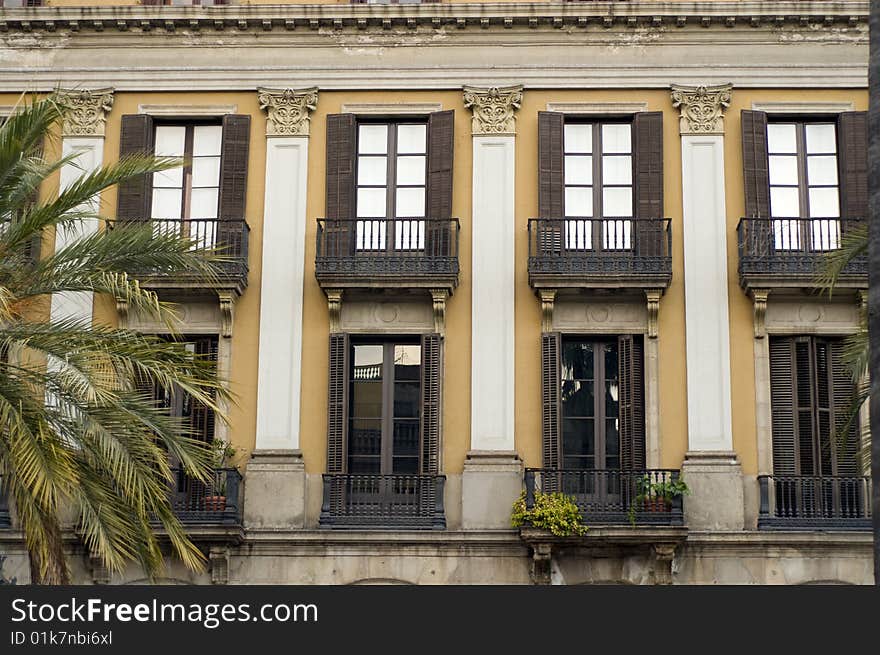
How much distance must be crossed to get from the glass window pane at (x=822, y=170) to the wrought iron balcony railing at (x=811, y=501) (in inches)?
209

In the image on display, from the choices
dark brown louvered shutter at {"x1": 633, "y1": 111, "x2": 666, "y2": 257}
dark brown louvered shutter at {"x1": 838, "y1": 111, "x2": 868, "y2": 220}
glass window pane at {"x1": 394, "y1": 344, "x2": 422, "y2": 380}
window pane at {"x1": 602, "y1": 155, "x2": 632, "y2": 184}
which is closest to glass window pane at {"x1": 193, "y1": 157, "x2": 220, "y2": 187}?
glass window pane at {"x1": 394, "y1": 344, "x2": 422, "y2": 380}

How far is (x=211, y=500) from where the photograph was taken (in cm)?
2578

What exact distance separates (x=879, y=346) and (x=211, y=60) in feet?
54.2

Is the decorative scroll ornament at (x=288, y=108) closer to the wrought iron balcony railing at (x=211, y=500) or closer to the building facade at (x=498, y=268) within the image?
the building facade at (x=498, y=268)

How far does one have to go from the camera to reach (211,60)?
2808cm

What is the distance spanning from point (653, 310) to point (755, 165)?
125 inches

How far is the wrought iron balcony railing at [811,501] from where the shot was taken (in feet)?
84.2

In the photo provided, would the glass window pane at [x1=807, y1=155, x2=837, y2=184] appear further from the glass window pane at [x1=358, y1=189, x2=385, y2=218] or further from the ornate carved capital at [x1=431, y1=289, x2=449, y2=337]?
the glass window pane at [x1=358, y1=189, x2=385, y2=218]

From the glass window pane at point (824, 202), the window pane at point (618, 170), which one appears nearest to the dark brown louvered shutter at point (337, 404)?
the window pane at point (618, 170)

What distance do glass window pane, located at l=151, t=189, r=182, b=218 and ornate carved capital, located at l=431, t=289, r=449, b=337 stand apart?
5.03 m

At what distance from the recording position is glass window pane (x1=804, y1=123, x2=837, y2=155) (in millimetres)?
27531
